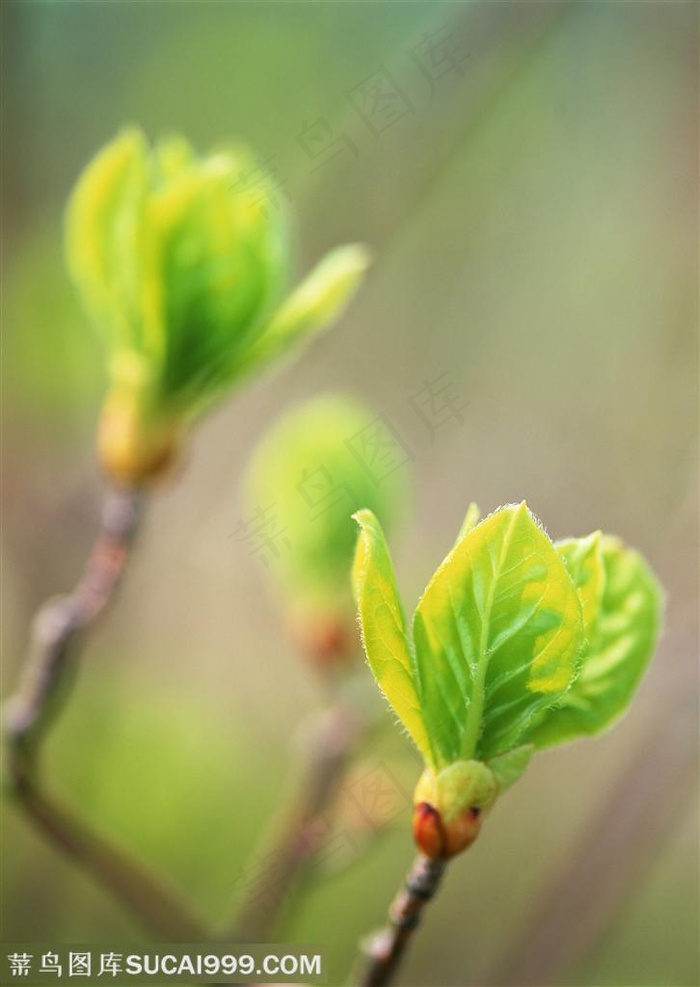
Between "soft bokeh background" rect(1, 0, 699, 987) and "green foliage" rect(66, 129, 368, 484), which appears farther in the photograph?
"soft bokeh background" rect(1, 0, 699, 987)

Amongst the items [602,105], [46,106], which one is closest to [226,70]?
[46,106]

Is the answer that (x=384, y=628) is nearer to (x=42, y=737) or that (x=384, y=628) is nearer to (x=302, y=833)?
(x=42, y=737)

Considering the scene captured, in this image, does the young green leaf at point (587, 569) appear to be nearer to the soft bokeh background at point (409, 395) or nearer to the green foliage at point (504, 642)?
the green foliage at point (504, 642)

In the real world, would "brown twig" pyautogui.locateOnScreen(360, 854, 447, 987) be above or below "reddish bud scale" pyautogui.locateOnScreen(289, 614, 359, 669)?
below

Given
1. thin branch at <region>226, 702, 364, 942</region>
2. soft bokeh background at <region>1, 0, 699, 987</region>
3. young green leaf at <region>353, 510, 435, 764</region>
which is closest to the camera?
young green leaf at <region>353, 510, 435, 764</region>

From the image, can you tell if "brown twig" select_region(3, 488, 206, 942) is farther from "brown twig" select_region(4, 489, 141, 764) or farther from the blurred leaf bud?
the blurred leaf bud

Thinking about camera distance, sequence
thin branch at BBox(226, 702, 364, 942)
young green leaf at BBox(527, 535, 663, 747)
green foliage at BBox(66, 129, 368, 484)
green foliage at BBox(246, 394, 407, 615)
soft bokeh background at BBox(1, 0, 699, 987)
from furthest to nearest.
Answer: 1. soft bokeh background at BBox(1, 0, 699, 987)
2. green foliage at BBox(246, 394, 407, 615)
3. thin branch at BBox(226, 702, 364, 942)
4. green foliage at BBox(66, 129, 368, 484)
5. young green leaf at BBox(527, 535, 663, 747)

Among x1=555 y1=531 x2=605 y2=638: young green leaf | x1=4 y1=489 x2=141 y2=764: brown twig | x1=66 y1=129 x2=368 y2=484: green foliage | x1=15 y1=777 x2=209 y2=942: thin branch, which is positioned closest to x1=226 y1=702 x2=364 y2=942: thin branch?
x1=15 y1=777 x2=209 y2=942: thin branch
